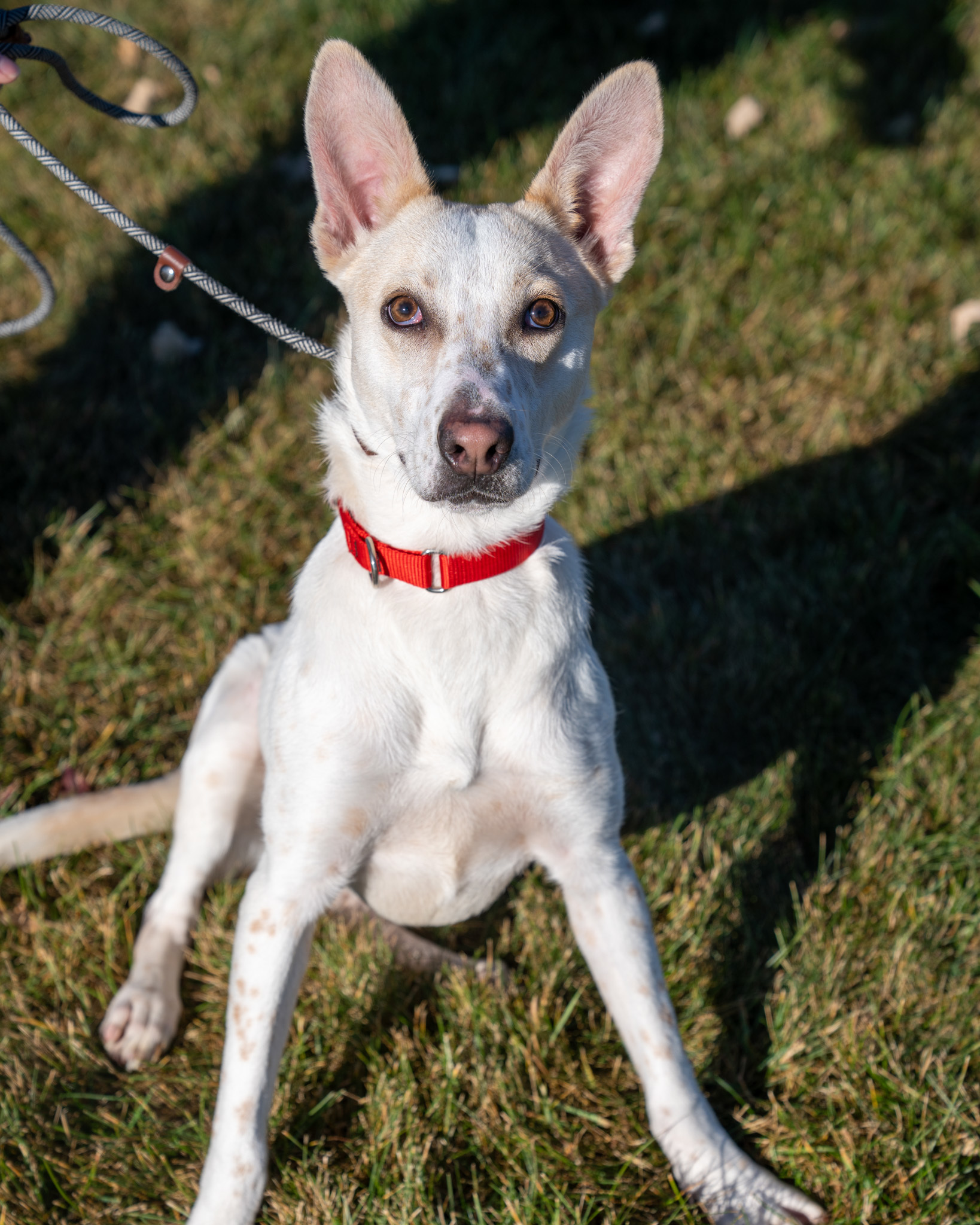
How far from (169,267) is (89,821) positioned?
139 cm

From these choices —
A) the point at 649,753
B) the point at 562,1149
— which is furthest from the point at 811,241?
the point at 562,1149

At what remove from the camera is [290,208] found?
4809mm

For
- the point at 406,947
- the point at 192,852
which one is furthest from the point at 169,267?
the point at 406,947

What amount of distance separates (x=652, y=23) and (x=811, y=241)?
1887 millimetres

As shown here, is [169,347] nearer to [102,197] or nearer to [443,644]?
[102,197]

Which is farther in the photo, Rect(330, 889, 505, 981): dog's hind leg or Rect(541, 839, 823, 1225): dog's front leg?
Rect(330, 889, 505, 981): dog's hind leg

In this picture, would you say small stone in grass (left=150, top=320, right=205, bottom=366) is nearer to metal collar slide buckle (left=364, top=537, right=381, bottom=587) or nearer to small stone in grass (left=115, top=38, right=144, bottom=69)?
small stone in grass (left=115, top=38, right=144, bottom=69)

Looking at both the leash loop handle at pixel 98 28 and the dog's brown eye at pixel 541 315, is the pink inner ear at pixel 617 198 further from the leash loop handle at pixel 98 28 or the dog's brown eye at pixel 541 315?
the leash loop handle at pixel 98 28

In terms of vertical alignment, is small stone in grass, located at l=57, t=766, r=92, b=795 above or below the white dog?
below

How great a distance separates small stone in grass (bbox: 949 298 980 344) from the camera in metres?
4.21

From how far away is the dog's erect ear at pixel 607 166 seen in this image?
2.17 meters

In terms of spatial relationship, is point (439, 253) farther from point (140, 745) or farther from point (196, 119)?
point (196, 119)

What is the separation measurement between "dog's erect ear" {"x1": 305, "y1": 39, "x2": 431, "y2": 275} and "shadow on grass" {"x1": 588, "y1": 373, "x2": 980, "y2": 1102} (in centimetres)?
159

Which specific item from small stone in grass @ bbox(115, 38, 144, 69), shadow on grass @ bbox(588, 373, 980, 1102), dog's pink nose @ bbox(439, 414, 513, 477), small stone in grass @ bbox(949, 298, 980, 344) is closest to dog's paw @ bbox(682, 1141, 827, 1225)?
shadow on grass @ bbox(588, 373, 980, 1102)
